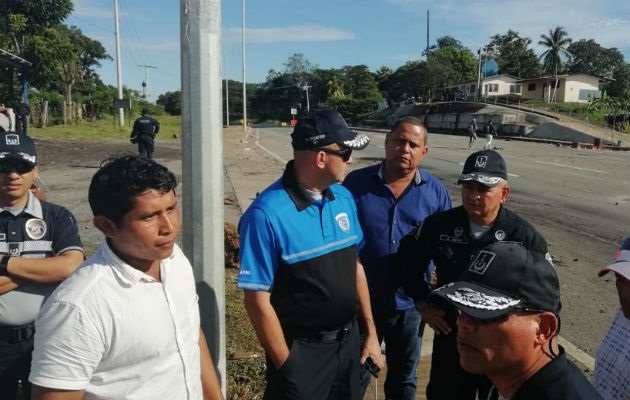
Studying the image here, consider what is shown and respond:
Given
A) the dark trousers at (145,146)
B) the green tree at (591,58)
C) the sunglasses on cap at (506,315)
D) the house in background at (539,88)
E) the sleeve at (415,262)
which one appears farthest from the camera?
the green tree at (591,58)

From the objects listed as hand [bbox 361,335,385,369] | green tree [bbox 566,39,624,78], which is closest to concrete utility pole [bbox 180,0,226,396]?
hand [bbox 361,335,385,369]

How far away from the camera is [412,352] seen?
333 cm

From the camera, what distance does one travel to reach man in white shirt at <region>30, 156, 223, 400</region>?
1623 millimetres

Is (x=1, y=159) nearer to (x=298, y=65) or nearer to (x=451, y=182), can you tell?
(x=451, y=182)

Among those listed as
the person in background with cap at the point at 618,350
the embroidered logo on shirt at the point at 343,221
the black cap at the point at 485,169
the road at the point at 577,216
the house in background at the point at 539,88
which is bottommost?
the road at the point at 577,216

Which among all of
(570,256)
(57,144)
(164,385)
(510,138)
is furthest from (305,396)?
(510,138)

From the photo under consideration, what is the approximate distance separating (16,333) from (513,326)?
237 centimetres

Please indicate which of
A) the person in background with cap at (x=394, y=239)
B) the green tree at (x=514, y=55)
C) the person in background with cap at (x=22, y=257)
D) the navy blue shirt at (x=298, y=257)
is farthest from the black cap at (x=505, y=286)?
the green tree at (x=514, y=55)

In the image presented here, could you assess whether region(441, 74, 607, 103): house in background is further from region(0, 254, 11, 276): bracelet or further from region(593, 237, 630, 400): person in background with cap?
region(0, 254, 11, 276): bracelet

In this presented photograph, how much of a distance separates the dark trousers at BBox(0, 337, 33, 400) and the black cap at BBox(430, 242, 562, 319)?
2164 millimetres

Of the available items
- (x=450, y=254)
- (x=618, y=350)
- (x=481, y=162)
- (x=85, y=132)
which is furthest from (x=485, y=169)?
(x=85, y=132)

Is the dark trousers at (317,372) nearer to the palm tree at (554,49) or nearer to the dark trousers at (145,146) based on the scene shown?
the dark trousers at (145,146)

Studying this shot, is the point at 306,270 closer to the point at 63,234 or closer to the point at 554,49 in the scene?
the point at 63,234

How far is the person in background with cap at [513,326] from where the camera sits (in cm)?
151
